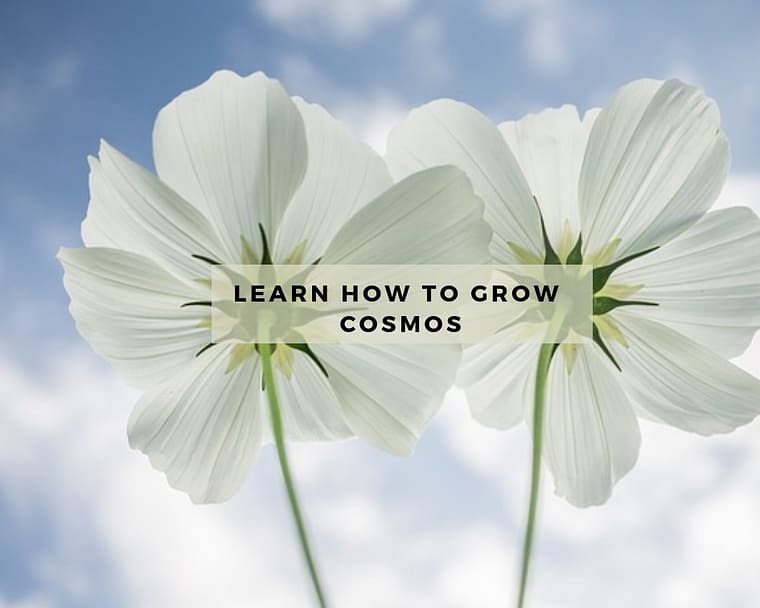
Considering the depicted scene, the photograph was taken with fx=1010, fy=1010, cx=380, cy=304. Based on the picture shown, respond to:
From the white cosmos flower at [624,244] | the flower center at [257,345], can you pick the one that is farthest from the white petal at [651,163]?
the flower center at [257,345]

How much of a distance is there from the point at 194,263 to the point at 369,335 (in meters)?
0.08

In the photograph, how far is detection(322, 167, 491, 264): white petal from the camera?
0.38 m

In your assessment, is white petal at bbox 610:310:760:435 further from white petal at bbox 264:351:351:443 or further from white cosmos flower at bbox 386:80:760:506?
white petal at bbox 264:351:351:443

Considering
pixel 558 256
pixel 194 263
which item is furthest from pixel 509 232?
pixel 194 263

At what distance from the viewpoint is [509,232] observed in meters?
0.44

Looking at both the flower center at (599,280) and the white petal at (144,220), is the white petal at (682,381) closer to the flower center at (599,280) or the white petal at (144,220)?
the flower center at (599,280)

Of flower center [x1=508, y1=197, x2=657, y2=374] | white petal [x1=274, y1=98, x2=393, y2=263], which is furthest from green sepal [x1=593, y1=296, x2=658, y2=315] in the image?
white petal [x1=274, y1=98, x2=393, y2=263]

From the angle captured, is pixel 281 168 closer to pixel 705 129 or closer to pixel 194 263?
pixel 194 263

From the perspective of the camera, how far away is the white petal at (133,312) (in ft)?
1.41

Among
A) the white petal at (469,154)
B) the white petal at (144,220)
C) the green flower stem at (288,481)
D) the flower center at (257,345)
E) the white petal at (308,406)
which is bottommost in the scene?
the green flower stem at (288,481)

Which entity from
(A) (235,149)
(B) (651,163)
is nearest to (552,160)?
(B) (651,163)

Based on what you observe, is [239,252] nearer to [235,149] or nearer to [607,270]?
[235,149]

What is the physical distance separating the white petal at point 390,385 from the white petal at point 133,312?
0.06 m

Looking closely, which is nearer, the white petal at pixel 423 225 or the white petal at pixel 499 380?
the white petal at pixel 423 225
